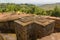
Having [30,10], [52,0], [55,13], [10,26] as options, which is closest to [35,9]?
[30,10]

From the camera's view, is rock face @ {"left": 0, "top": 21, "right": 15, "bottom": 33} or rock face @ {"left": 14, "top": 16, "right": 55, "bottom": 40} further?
rock face @ {"left": 0, "top": 21, "right": 15, "bottom": 33}

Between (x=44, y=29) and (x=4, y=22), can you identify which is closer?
(x=44, y=29)

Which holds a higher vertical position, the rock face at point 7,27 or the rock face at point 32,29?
the rock face at point 32,29

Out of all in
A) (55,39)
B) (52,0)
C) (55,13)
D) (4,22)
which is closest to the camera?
(55,39)

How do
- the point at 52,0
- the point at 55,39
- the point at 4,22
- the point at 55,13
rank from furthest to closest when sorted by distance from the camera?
1. the point at 52,0
2. the point at 55,13
3. the point at 4,22
4. the point at 55,39

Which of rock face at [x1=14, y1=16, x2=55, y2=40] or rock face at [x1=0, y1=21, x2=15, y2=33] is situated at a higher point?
rock face at [x1=14, y1=16, x2=55, y2=40]

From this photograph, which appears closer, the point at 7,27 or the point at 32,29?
the point at 32,29

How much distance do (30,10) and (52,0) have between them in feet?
2.68

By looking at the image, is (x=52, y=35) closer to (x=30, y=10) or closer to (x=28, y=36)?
(x=28, y=36)

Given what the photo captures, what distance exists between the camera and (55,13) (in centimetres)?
163

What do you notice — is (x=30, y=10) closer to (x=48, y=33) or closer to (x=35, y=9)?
(x=35, y=9)

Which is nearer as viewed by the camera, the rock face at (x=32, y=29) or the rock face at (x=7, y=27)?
the rock face at (x=32, y=29)

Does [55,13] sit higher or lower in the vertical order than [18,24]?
lower

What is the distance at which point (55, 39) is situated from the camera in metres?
0.83
